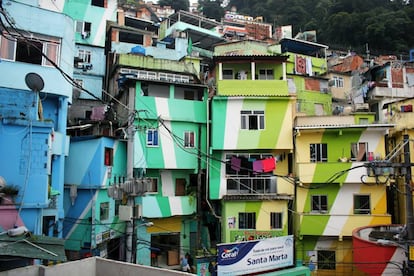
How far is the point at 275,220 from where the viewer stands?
23.5m

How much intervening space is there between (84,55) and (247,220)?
1967cm

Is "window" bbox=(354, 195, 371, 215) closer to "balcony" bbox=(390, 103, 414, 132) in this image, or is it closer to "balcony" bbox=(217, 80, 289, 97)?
"balcony" bbox=(390, 103, 414, 132)


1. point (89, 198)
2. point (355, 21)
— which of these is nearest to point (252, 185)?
point (89, 198)

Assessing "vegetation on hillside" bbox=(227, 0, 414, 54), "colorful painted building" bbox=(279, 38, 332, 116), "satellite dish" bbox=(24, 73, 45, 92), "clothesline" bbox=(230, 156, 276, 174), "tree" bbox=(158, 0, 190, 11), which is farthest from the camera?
"tree" bbox=(158, 0, 190, 11)

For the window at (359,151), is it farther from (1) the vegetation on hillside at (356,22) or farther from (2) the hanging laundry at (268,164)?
(1) the vegetation on hillside at (356,22)

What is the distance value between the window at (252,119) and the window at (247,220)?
5.55 m

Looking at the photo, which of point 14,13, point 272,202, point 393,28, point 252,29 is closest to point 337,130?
point 272,202

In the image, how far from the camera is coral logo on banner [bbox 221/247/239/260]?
58.4ft

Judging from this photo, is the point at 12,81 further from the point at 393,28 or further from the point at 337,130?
the point at 393,28

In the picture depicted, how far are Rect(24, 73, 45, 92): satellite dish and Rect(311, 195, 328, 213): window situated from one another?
56.0 feet

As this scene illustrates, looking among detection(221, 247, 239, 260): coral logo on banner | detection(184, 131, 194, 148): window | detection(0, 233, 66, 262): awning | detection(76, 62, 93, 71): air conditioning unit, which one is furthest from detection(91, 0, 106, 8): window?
detection(0, 233, 66, 262): awning

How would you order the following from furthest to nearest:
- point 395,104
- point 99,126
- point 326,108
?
point 326,108, point 395,104, point 99,126

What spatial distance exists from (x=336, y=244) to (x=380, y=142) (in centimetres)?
704

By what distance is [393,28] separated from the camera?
53.5m
